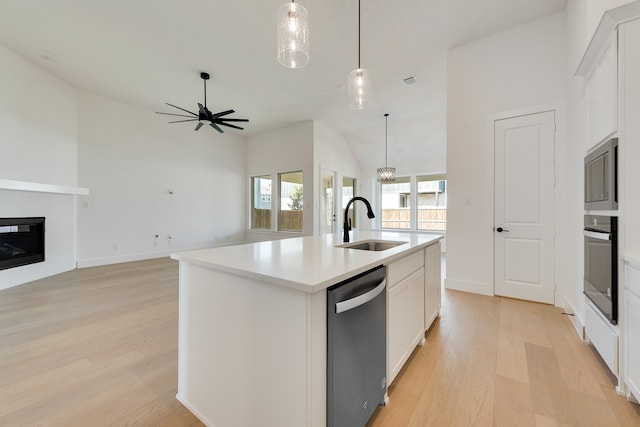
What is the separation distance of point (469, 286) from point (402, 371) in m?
2.22

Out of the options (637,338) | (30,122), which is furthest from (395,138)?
(30,122)

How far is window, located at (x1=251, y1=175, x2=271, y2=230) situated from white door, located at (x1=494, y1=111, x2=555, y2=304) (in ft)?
18.5

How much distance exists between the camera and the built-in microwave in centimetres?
163

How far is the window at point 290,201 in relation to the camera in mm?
6969

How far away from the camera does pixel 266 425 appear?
42.3 inches

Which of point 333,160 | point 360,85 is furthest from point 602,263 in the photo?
point 333,160

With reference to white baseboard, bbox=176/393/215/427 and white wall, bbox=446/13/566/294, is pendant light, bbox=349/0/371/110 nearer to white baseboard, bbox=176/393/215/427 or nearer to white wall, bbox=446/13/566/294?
white wall, bbox=446/13/566/294

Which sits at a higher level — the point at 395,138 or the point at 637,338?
the point at 395,138

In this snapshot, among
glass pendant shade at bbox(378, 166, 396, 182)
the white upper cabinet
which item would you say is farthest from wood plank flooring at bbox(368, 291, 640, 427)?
glass pendant shade at bbox(378, 166, 396, 182)

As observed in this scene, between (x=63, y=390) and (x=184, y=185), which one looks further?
(x=184, y=185)

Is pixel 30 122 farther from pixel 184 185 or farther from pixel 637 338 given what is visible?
pixel 637 338

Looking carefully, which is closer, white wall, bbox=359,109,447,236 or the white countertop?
the white countertop

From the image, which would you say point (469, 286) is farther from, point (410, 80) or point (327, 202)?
point (327, 202)

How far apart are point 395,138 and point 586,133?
16.3 feet
